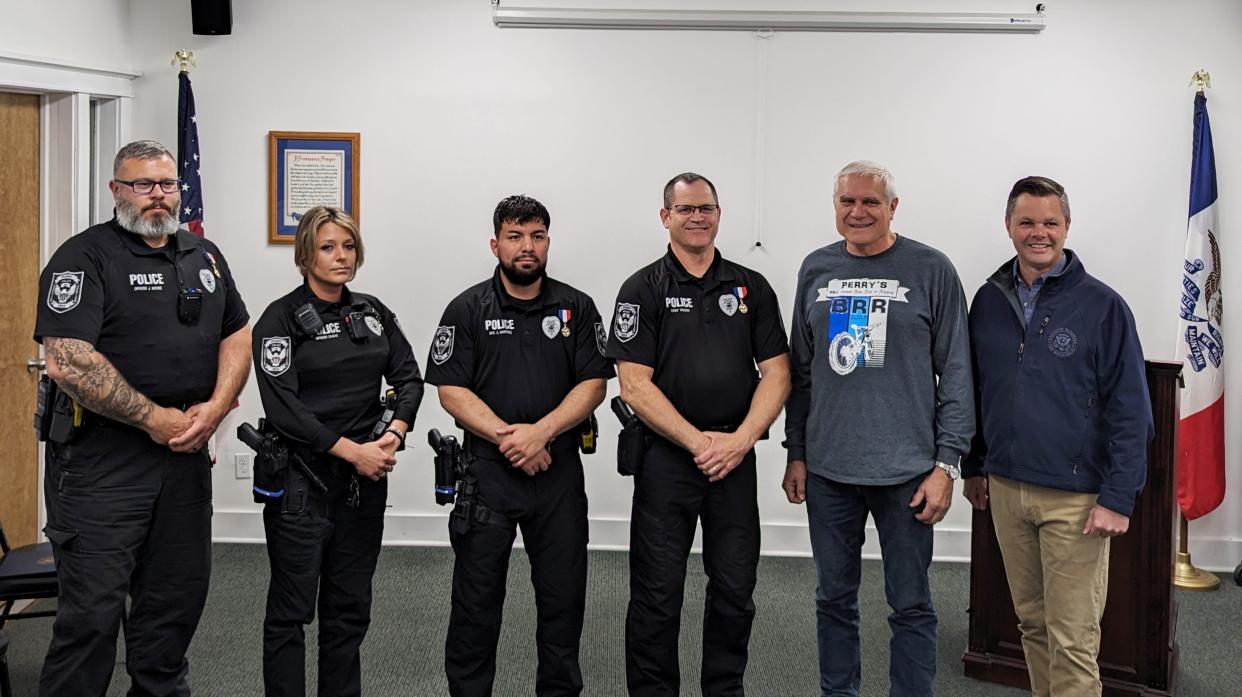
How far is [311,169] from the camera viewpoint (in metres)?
4.94

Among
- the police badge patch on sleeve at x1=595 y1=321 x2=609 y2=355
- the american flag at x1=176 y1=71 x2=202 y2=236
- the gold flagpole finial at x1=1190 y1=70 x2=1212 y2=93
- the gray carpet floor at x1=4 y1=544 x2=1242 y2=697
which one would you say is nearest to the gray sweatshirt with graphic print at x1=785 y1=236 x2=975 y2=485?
the police badge patch on sleeve at x1=595 y1=321 x2=609 y2=355

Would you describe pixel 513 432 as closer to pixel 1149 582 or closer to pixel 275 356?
pixel 275 356

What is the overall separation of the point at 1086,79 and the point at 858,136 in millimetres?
1169

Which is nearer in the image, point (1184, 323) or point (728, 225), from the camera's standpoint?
point (1184, 323)

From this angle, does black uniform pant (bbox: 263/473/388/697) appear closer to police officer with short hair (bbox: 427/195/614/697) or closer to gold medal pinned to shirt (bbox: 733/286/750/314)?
police officer with short hair (bbox: 427/195/614/697)

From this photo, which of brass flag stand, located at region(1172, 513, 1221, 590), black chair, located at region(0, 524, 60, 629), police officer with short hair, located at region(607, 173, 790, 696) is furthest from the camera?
brass flag stand, located at region(1172, 513, 1221, 590)

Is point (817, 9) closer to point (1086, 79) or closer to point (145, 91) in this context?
point (1086, 79)

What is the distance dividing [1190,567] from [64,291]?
4.85 metres

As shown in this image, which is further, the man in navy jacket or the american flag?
the american flag

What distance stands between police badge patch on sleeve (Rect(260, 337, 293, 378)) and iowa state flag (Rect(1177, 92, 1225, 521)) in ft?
13.5

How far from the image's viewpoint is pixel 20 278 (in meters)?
4.22

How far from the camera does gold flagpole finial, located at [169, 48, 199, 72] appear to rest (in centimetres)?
482

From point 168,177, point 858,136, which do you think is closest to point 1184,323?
point 858,136

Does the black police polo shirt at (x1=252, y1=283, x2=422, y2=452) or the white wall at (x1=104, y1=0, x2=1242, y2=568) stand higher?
the white wall at (x1=104, y1=0, x2=1242, y2=568)
